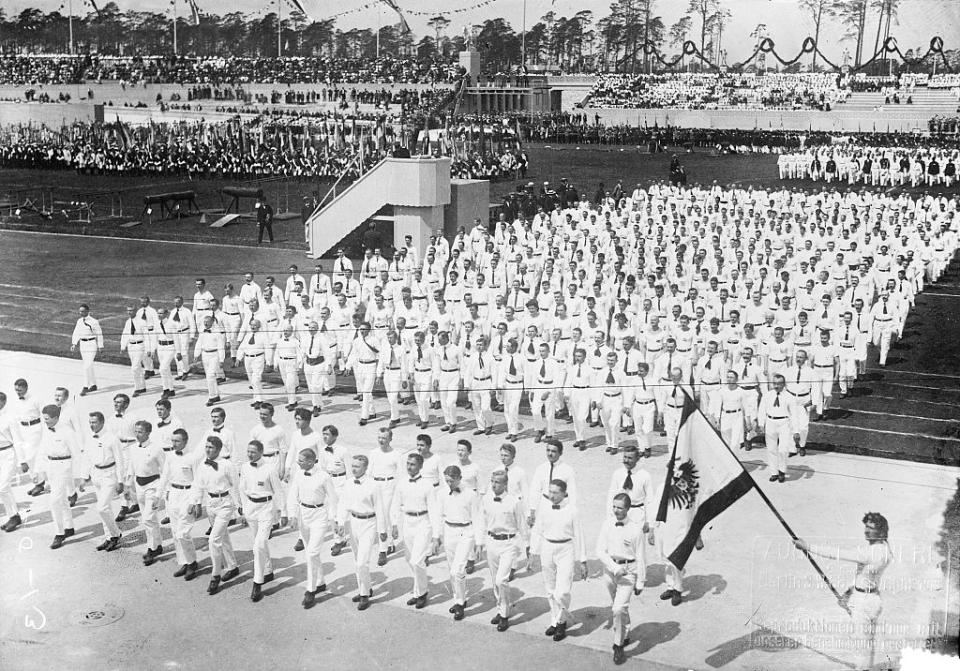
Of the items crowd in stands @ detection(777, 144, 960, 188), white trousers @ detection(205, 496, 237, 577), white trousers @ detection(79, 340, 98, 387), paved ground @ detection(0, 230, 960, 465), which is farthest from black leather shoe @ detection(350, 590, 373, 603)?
crowd in stands @ detection(777, 144, 960, 188)

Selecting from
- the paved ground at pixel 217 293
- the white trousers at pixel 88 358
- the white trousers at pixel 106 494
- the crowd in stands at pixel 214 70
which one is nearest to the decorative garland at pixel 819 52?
the crowd in stands at pixel 214 70

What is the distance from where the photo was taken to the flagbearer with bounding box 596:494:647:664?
27.1 feet

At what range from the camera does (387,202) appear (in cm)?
2439

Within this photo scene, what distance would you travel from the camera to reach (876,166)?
4159cm

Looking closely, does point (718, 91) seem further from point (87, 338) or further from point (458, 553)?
point (458, 553)

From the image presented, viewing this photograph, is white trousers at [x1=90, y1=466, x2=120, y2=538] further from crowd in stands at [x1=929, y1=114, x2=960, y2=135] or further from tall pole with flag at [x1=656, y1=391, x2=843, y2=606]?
crowd in stands at [x1=929, y1=114, x2=960, y2=135]

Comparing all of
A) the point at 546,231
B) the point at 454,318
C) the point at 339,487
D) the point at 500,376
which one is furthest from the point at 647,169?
the point at 339,487

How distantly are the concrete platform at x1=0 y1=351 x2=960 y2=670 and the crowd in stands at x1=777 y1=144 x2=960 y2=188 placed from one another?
3240cm

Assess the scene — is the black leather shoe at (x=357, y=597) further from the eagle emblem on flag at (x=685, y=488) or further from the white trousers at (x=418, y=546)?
the eagle emblem on flag at (x=685, y=488)

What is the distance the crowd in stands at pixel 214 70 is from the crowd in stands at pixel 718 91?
13.9 metres

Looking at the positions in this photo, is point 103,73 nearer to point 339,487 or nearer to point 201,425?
point 201,425

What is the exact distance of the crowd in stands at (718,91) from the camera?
6562cm

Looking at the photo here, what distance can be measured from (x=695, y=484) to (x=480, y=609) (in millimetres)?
2211

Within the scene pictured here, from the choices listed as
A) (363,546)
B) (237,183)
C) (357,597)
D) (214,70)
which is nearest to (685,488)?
(363,546)
